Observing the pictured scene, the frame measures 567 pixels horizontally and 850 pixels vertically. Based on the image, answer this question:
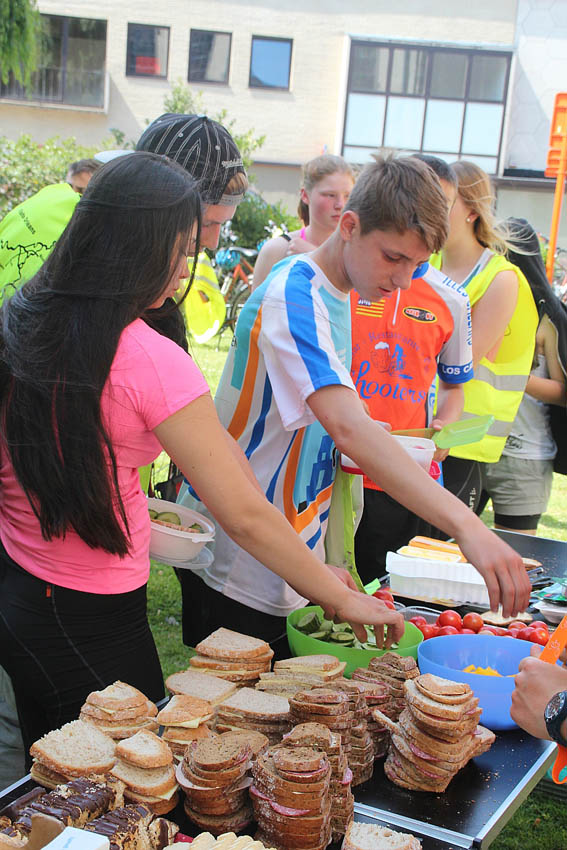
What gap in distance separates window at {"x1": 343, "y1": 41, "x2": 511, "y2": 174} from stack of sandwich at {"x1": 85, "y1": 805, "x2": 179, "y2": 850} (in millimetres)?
23514

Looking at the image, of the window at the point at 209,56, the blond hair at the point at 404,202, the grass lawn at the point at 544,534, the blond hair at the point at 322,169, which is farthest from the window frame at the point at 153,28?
the blond hair at the point at 404,202

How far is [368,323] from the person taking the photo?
321 cm

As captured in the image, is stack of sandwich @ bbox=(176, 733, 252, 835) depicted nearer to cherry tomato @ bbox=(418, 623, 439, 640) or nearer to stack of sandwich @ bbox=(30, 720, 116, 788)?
stack of sandwich @ bbox=(30, 720, 116, 788)

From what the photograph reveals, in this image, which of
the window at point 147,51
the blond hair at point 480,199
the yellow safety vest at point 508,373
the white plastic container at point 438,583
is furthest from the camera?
the window at point 147,51

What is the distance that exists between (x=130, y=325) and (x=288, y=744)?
2.83ft

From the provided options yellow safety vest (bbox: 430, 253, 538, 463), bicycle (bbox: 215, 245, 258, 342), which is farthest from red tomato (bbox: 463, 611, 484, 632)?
bicycle (bbox: 215, 245, 258, 342)

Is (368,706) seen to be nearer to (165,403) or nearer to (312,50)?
(165,403)

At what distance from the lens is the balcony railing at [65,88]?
931 inches

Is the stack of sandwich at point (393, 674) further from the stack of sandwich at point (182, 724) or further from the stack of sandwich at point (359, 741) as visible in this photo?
the stack of sandwich at point (182, 724)

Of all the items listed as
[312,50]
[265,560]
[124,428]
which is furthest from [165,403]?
[312,50]

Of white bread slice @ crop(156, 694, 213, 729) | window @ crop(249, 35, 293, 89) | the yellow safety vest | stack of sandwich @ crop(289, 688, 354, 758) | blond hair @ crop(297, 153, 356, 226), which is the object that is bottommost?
white bread slice @ crop(156, 694, 213, 729)

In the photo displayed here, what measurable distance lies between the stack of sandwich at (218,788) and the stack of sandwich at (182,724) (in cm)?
11

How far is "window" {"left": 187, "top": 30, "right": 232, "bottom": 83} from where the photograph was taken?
76.8 ft

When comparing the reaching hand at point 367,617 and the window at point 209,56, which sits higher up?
the window at point 209,56
